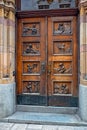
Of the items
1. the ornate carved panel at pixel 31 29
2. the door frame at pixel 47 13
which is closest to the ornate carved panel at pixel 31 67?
the ornate carved panel at pixel 31 29

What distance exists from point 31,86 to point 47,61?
0.69 metres

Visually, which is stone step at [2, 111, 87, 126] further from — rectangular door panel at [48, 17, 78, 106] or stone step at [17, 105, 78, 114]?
rectangular door panel at [48, 17, 78, 106]

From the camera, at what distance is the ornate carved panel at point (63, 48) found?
4203mm

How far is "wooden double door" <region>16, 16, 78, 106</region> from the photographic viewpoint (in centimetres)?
420

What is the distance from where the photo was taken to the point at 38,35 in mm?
4285

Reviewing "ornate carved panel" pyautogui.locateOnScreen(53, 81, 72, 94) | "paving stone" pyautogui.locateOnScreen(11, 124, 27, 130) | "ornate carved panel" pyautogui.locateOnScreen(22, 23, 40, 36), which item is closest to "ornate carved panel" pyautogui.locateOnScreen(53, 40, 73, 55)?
"ornate carved panel" pyautogui.locateOnScreen(22, 23, 40, 36)

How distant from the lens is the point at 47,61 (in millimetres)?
4246

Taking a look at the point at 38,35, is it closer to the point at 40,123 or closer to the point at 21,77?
the point at 21,77

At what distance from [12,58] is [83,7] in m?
1.83

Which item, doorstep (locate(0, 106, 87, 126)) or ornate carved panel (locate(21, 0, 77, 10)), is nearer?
doorstep (locate(0, 106, 87, 126))

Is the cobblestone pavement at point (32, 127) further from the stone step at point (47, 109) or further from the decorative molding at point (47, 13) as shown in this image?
the decorative molding at point (47, 13)

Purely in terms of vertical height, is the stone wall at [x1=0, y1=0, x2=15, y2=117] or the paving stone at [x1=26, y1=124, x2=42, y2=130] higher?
the stone wall at [x1=0, y1=0, x2=15, y2=117]

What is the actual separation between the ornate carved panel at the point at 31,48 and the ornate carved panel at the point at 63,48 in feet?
1.32

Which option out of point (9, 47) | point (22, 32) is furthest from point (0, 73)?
point (22, 32)
